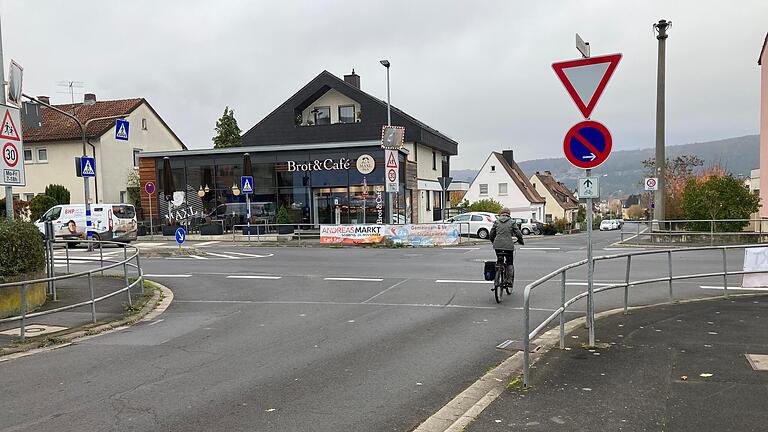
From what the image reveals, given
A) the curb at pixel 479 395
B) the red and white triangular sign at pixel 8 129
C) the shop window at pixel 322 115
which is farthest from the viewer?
the shop window at pixel 322 115

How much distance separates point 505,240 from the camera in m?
11.6

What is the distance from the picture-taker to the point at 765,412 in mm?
4754

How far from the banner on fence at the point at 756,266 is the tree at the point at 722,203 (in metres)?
14.3

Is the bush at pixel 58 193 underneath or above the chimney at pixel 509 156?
underneath

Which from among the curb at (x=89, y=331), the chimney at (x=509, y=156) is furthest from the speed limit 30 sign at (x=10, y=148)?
the chimney at (x=509, y=156)

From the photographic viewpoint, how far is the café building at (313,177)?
110ft

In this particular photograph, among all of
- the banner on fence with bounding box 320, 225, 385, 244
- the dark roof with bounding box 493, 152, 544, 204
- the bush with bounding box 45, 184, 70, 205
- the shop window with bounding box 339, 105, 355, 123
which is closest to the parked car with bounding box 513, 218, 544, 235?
the shop window with bounding box 339, 105, 355, 123

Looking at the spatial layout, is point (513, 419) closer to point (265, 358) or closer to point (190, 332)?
point (265, 358)

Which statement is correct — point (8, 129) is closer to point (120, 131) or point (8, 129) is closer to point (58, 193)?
point (120, 131)

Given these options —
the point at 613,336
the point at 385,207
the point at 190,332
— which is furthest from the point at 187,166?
the point at 613,336

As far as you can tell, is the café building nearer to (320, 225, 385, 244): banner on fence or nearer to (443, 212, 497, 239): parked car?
(443, 212, 497, 239): parked car

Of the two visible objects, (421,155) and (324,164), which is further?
(421,155)

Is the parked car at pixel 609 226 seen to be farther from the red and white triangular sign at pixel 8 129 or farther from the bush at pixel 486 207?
the red and white triangular sign at pixel 8 129

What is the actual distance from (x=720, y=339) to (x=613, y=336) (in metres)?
1.20
